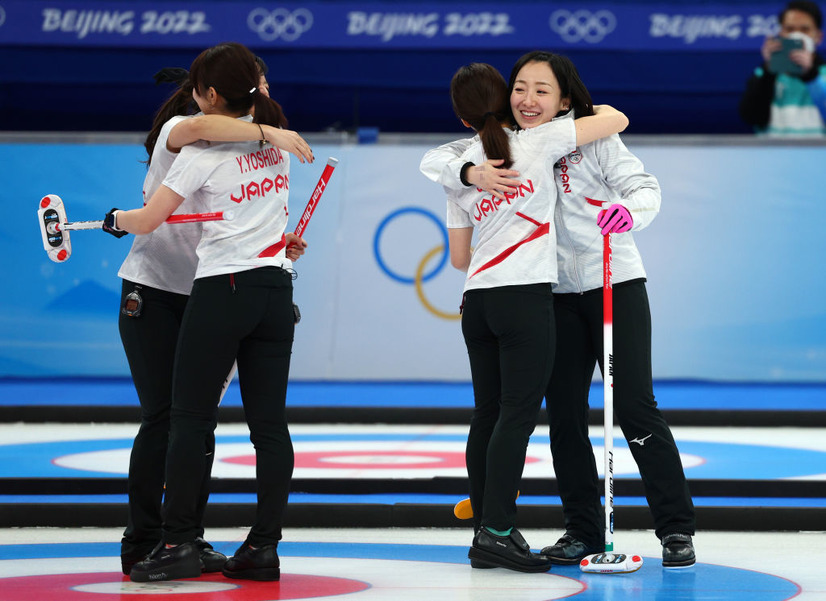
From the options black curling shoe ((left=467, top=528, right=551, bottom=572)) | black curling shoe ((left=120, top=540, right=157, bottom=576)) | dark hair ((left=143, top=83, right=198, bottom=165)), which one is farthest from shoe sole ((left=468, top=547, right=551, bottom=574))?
dark hair ((left=143, top=83, right=198, bottom=165))

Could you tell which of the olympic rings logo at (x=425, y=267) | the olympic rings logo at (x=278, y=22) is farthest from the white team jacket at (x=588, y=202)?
the olympic rings logo at (x=278, y=22)

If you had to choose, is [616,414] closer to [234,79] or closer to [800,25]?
[234,79]

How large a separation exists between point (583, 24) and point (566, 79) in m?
5.86

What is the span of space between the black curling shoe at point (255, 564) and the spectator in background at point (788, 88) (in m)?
5.50

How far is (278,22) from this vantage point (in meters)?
8.93

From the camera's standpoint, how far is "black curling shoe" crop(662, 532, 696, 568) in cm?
322

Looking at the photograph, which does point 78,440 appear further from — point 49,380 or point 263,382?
point 263,382

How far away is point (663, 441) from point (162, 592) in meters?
1.40

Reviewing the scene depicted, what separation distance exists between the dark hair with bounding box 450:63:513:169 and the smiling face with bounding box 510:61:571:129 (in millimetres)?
51

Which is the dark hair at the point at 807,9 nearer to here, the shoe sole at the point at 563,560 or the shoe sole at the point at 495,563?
the shoe sole at the point at 563,560

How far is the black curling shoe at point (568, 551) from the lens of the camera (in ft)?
10.9

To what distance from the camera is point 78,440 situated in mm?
5453

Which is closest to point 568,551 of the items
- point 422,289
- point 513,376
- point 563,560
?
point 563,560

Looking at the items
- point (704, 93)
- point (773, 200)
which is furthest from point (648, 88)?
point (773, 200)
